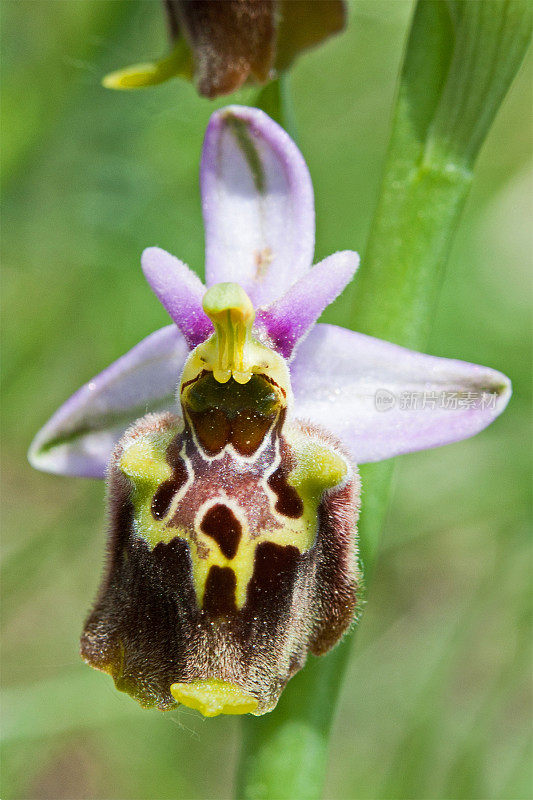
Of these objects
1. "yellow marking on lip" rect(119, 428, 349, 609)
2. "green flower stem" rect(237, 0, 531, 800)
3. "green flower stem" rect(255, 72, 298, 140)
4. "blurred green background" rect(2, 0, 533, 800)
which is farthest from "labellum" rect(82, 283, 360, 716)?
"blurred green background" rect(2, 0, 533, 800)

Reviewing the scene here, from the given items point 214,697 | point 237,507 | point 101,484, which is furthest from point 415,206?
point 101,484

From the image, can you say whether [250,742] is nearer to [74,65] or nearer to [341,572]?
[341,572]

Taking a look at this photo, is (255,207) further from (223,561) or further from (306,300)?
Answer: (223,561)

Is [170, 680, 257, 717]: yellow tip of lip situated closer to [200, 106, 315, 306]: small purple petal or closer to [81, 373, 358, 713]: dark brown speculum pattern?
[81, 373, 358, 713]: dark brown speculum pattern

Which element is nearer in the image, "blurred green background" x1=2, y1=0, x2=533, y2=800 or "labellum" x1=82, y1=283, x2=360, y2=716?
"labellum" x1=82, y1=283, x2=360, y2=716

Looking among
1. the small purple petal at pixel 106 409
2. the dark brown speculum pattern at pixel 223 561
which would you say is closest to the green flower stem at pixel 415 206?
the dark brown speculum pattern at pixel 223 561

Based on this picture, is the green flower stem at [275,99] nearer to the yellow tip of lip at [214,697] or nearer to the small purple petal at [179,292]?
the small purple petal at [179,292]

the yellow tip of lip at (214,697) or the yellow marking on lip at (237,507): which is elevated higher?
the yellow marking on lip at (237,507)
